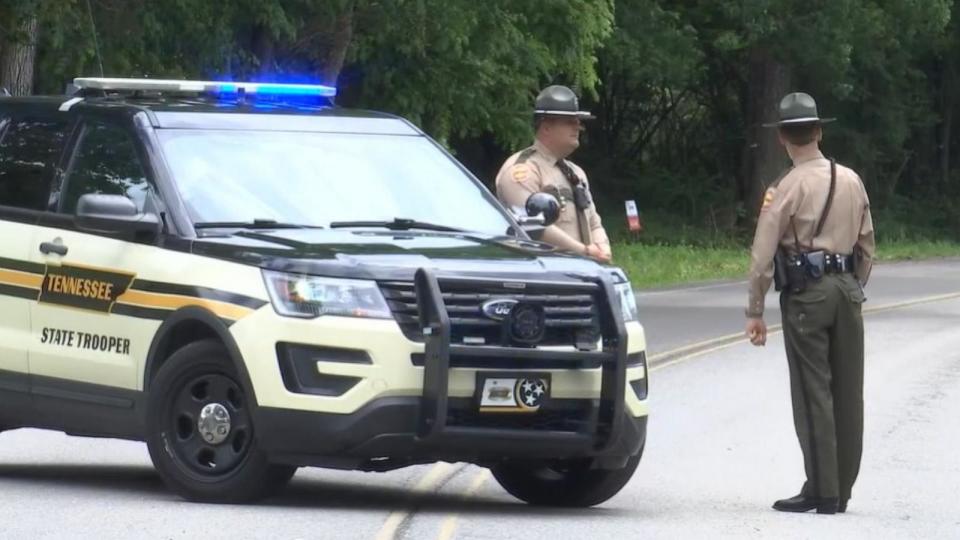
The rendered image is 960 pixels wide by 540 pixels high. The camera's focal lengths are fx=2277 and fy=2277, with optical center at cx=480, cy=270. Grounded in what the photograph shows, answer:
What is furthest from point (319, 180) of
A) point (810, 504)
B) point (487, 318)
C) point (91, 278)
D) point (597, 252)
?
point (810, 504)

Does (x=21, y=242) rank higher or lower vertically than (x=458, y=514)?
higher

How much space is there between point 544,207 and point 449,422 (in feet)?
6.49

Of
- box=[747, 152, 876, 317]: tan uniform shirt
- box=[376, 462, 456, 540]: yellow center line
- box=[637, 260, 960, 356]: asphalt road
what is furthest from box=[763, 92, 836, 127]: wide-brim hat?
box=[637, 260, 960, 356]: asphalt road

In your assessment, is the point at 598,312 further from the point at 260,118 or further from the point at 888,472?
the point at 888,472

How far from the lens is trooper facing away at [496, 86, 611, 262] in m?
11.3

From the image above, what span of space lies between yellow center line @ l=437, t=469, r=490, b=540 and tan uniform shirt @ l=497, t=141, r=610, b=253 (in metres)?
1.23

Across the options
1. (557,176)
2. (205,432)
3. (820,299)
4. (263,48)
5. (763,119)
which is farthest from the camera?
(763,119)

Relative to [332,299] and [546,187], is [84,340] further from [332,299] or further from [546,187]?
[546,187]

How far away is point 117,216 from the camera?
958 centimetres

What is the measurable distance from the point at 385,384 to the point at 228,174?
1.57 meters

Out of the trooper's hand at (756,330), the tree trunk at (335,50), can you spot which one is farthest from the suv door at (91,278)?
the tree trunk at (335,50)

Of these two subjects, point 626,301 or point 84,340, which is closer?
point 626,301

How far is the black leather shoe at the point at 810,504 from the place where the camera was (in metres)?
10.1

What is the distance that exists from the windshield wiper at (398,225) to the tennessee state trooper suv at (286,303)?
18mm
